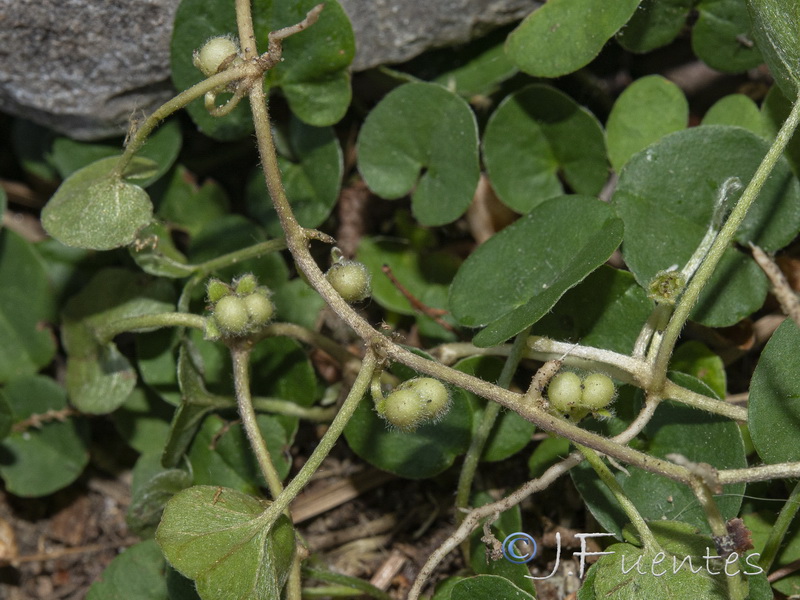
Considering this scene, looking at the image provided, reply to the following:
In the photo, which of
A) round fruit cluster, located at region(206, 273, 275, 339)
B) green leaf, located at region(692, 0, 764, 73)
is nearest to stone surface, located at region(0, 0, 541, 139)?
green leaf, located at region(692, 0, 764, 73)

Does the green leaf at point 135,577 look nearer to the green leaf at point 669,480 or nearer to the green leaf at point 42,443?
the green leaf at point 42,443

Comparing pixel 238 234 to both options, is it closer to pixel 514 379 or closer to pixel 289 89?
pixel 289 89

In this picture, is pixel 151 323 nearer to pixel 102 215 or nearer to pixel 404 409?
pixel 102 215

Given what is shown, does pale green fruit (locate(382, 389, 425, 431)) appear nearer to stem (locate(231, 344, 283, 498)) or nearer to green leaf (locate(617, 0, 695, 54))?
stem (locate(231, 344, 283, 498))

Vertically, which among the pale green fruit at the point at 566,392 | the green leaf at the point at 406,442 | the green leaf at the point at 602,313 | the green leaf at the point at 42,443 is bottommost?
the green leaf at the point at 42,443

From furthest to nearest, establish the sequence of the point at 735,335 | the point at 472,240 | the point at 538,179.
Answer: the point at 472,240
the point at 538,179
the point at 735,335

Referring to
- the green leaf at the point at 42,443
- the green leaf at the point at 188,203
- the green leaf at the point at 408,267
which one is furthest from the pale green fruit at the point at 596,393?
the green leaf at the point at 42,443

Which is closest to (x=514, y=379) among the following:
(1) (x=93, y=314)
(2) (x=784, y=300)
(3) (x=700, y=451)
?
(3) (x=700, y=451)
